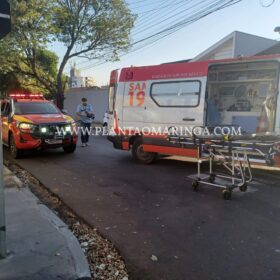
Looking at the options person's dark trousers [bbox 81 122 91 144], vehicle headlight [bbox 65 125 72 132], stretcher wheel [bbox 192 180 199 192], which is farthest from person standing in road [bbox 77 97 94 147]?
stretcher wheel [bbox 192 180 199 192]

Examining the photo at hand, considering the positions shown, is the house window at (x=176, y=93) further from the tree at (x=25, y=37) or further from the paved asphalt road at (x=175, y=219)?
the tree at (x=25, y=37)

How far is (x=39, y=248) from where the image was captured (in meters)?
3.49

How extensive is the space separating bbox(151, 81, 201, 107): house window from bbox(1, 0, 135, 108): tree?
35.6 feet

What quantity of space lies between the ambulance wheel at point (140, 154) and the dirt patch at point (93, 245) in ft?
10.9

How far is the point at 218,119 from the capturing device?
9.11 m

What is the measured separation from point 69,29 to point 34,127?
42.3 feet

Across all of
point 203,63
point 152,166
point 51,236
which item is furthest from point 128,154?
point 51,236

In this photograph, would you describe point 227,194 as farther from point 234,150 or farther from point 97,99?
point 97,99

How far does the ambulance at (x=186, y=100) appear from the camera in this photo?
730 cm

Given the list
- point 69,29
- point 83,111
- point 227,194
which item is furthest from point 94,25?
A: point 227,194

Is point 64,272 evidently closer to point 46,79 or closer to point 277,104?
point 277,104

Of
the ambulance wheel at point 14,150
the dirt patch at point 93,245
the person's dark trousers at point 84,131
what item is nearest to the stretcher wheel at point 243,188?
the dirt patch at point 93,245

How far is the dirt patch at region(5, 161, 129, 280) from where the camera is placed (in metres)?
3.19

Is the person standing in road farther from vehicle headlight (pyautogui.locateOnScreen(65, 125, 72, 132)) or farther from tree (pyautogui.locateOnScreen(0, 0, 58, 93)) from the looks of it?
tree (pyautogui.locateOnScreen(0, 0, 58, 93))
